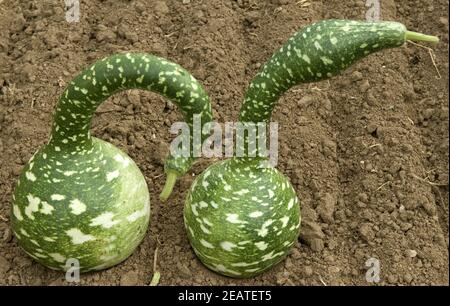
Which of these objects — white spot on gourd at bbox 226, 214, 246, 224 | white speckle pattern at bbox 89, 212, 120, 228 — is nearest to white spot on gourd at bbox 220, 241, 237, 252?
white spot on gourd at bbox 226, 214, 246, 224

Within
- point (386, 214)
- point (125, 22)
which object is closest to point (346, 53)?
point (386, 214)

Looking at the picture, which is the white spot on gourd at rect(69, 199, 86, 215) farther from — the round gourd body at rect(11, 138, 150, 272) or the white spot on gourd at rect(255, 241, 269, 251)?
the white spot on gourd at rect(255, 241, 269, 251)

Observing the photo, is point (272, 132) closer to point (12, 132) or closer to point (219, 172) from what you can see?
point (219, 172)

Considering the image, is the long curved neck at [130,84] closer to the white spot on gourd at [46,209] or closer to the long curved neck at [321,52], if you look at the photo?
the long curved neck at [321,52]

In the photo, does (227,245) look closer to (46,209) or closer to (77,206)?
(77,206)

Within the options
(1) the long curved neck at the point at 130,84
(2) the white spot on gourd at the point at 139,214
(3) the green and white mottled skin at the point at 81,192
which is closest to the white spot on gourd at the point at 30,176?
(3) the green and white mottled skin at the point at 81,192

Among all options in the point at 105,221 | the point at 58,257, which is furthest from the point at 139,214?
the point at 58,257
